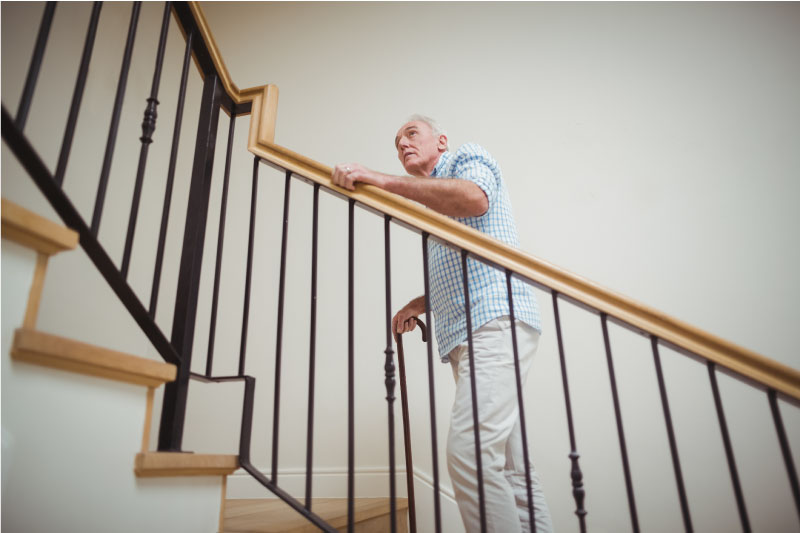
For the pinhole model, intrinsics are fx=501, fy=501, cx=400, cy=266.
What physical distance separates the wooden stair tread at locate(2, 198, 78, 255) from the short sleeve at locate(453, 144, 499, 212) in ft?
3.10

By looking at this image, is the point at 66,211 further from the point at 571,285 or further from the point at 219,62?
the point at 571,285

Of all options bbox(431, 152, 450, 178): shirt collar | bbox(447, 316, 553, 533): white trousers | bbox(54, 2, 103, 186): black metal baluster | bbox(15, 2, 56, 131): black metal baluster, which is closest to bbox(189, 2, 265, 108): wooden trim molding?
bbox(54, 2, 103, 186): black metal baluster

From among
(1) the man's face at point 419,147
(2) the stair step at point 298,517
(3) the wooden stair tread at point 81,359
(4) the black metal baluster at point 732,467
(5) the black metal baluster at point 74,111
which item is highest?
(1) the man's face at point 419,147

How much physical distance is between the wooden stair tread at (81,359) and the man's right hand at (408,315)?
963 millimetres

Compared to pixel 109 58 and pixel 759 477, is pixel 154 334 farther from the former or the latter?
pixel 759 477

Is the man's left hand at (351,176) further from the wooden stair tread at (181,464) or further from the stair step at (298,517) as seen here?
the stair step at (298,517)

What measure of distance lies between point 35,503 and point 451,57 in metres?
3.02

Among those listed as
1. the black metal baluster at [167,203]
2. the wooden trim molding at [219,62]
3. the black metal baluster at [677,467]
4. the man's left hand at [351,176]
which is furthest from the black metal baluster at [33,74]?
the black metal baluster at [677,467]

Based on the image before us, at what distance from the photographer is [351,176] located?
49.3 inches

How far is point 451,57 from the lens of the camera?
3.13 metres

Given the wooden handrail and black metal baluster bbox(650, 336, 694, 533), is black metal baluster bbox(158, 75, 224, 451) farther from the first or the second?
black metal baluster bbox(650, 336, 694, 533)

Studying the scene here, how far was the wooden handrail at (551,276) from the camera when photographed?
95 centimetres

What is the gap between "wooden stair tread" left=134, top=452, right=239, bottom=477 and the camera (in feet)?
3.12

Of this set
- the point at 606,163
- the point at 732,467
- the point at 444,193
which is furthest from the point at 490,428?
the point at 606,163
